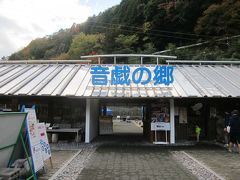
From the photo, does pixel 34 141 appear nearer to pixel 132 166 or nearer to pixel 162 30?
pixel 132 166

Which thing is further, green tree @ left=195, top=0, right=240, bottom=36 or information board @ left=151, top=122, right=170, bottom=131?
green tree @ left=195, top=0, right=240, bottom=36

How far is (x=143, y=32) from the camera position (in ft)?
150

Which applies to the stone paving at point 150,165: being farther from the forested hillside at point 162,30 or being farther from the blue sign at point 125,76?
the forested hillside at point 162,30

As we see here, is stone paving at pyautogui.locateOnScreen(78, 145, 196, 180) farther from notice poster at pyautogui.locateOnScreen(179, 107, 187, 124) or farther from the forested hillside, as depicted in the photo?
the forested hillside

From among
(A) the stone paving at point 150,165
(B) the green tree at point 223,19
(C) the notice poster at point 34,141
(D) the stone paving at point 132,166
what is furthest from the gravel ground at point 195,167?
(B) the green tree at point 223,19

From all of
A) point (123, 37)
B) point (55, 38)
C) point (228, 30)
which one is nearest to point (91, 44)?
point (123, 37)

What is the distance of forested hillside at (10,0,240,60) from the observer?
109 ft

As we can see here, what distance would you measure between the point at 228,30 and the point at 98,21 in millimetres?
33398

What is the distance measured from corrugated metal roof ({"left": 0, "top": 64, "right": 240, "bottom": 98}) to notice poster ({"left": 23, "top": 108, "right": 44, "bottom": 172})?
6.14 meters

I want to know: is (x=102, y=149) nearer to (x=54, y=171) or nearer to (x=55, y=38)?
(x=54, y=171)

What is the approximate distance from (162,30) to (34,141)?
3797cm

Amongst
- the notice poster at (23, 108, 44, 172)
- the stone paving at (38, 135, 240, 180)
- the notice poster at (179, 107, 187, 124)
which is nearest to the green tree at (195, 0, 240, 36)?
the notice poster at (179, 107, 187, 124)

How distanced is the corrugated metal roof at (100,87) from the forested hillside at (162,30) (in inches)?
570

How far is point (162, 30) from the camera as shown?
1705 inches
